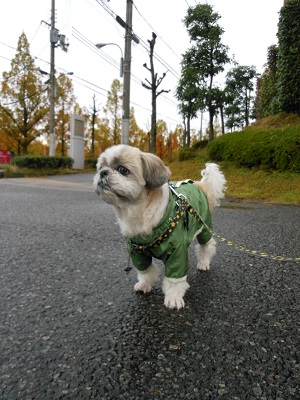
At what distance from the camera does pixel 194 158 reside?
1324cm

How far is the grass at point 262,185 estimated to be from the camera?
8241 mm

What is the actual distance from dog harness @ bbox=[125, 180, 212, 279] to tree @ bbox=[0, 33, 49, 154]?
24.8m

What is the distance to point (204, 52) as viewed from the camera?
64.2 ft

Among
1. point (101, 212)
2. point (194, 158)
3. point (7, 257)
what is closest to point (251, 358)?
point (7, 257)

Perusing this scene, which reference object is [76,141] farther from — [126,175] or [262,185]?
[126,175]

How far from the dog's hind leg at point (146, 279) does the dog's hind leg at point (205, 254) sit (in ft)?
2.33

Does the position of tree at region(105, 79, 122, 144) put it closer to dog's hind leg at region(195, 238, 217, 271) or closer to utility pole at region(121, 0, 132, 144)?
utility pole at region(121, 0, 132, 144)

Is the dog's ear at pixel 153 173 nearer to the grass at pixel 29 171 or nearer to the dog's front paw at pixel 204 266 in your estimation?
the dog's front paw at pixel 204 266

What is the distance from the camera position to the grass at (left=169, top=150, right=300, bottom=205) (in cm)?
824

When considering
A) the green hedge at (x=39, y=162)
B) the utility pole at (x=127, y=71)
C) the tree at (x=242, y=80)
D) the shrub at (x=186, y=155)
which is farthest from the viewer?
the tree at (x=242, y=80)

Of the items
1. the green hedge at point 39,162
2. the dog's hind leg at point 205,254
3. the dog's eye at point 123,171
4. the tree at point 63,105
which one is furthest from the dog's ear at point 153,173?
the tree at point 63,105

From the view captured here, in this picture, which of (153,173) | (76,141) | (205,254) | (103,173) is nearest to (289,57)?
(205,254)

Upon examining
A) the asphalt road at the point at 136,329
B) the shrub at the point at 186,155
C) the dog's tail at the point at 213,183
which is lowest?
the asphalt road at the point at 136,329

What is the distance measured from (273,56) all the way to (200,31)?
5056 millimetres
